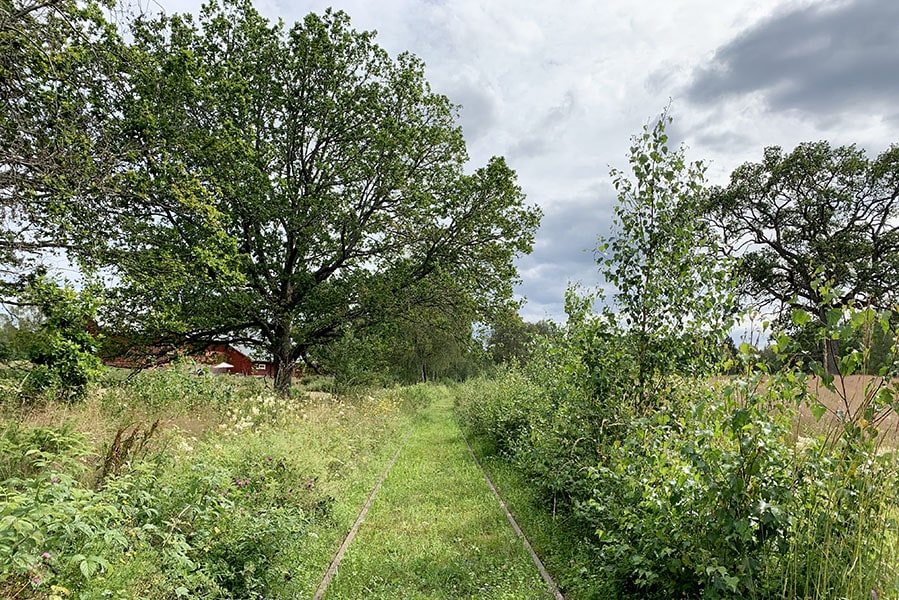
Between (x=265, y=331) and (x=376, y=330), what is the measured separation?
4.23 meters

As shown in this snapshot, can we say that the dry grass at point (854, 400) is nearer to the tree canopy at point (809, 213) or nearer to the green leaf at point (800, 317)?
the green leaf at point (800, 317)

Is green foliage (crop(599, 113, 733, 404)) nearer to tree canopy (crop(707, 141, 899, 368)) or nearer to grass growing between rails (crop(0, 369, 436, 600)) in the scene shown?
grass growing between rails (crop(0, 369, 436, 600))

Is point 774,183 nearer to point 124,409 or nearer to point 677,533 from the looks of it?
point 677,533

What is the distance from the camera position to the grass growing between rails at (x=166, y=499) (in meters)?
2.58

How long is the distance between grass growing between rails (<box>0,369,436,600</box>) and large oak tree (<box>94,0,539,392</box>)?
18.2 ft

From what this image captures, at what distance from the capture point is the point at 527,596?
4434 mm

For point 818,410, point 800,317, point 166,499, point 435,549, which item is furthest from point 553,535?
point 800,317

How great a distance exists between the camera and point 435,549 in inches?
227

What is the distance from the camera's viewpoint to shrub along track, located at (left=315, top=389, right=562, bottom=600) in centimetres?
468

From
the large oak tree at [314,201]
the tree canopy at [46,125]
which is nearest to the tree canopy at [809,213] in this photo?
the large oak tree at [314,201]

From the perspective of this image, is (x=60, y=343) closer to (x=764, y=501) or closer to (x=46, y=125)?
(x=46, y=125)

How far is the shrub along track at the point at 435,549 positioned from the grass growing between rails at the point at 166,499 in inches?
13.9

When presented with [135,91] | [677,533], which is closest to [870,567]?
[677,533]

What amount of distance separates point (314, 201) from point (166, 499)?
38.3ft
